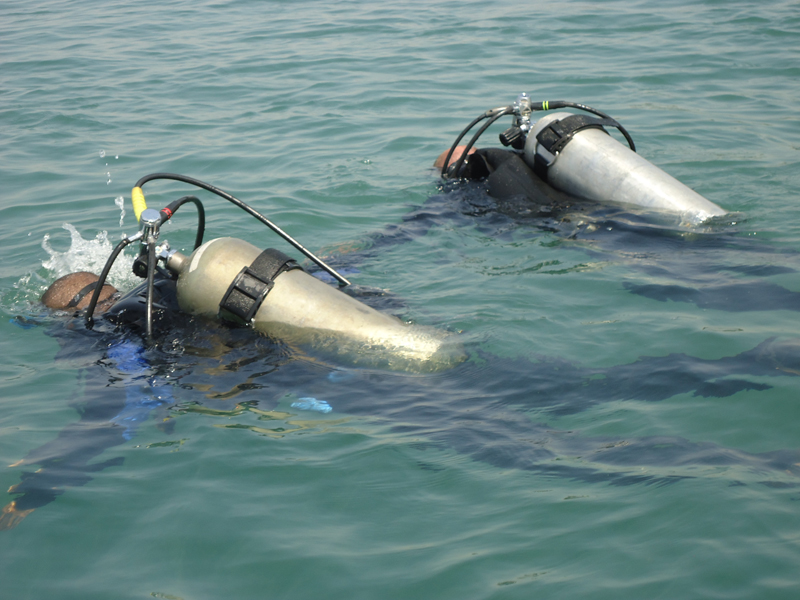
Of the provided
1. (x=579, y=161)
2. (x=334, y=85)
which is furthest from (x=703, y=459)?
(x=334, y=85)

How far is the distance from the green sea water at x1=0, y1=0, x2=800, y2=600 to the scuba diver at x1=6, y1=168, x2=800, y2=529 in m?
0.02

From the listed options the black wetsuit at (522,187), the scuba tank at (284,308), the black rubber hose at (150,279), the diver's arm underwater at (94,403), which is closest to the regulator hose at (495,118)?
the black wetsuit at (522,187)

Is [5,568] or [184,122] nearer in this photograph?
[5,568]

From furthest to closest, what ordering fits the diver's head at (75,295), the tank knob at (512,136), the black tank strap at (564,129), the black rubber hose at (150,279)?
1. the tank knob at (512,136)
2. the black tank strap at (564,129)
3. the diver's head at (75,295)
4. the black rubber hose at (150,279)

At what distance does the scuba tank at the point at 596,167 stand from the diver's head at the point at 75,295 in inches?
120

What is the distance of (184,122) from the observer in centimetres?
894

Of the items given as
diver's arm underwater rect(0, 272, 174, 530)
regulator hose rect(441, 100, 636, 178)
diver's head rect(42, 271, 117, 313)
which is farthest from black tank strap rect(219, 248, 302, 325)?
regulator hose rect(441, 100, 636, 178)

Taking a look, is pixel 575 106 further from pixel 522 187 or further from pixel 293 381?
pixel 293 381

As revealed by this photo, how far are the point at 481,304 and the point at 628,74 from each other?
6.20m

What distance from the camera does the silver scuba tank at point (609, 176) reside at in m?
5.50

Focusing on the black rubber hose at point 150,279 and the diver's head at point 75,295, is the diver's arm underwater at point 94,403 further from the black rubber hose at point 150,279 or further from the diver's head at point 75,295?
the black rubber hose at point 150,279

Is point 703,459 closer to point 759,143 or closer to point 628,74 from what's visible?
point 759,143

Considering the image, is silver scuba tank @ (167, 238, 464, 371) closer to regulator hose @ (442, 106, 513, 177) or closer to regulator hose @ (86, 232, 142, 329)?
regulator hose @ (86, 232, 142, 329)

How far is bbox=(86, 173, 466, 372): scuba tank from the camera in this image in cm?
384
